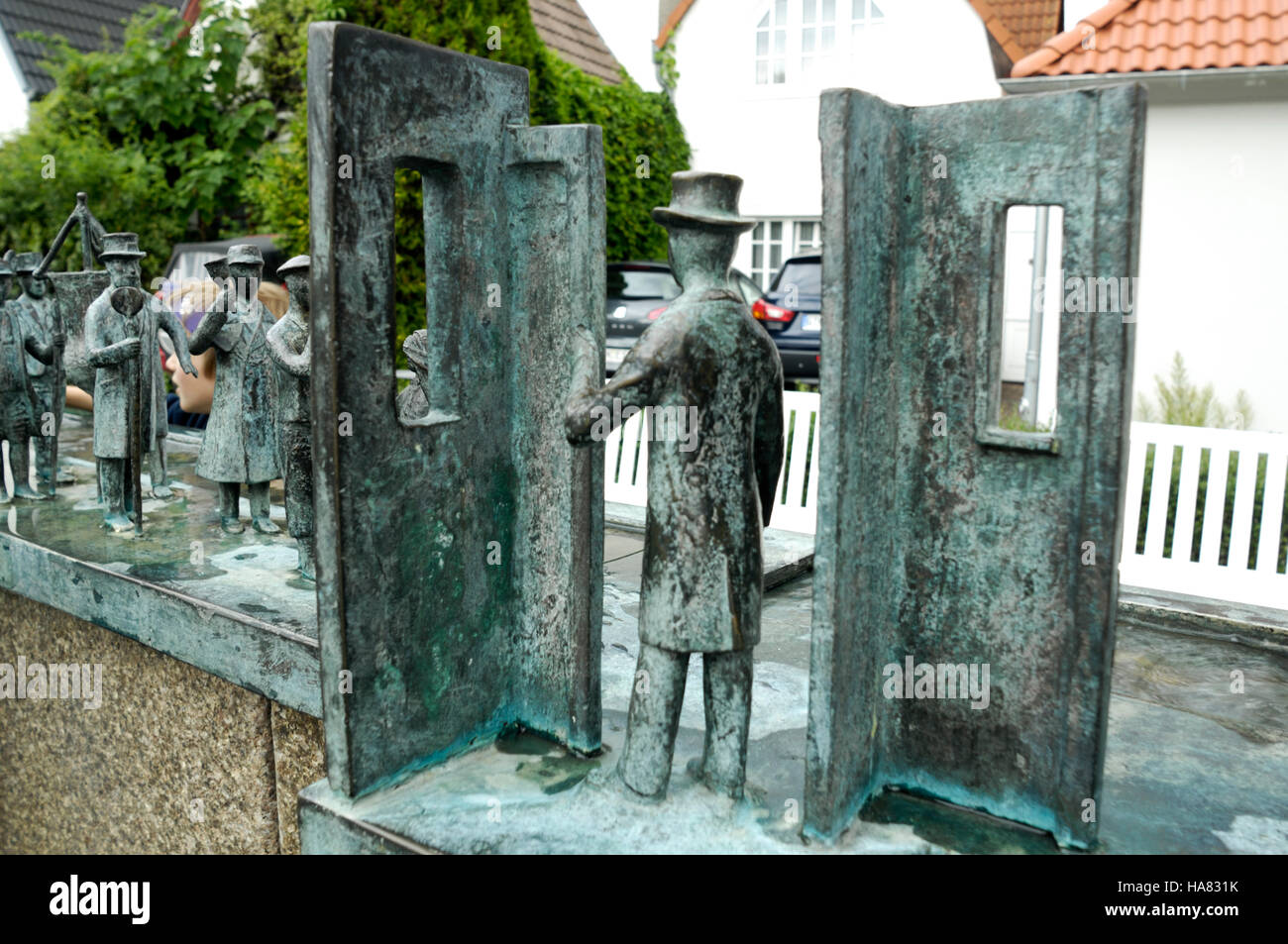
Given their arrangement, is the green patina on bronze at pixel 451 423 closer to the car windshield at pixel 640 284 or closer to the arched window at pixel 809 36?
the car windshield at pixel 640 284

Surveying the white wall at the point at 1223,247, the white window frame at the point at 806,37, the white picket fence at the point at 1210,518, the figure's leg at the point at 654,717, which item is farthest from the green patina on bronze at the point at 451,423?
the white window frame at the point at 806,37

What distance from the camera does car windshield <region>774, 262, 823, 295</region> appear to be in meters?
12.8

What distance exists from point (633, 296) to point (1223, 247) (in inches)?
232

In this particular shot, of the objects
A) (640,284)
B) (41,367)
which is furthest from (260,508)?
(640,284)

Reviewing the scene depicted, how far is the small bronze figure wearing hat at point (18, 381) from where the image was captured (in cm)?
601

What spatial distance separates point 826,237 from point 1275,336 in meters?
8.82

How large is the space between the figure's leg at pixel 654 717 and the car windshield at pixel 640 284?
9713 mm

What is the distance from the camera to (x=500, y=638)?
3.51 meters

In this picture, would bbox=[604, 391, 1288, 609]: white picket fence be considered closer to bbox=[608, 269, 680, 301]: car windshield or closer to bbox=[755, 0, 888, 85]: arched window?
bbox=[608, 269, 680, 301]: car windshield

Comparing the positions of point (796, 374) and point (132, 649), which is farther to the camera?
point (796, 374)

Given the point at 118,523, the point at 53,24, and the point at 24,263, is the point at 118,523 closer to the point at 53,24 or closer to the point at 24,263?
the point at 24,263

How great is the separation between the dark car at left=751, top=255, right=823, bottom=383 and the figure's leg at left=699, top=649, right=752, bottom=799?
926cm

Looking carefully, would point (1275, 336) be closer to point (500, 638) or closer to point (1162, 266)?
point (1162, 266)

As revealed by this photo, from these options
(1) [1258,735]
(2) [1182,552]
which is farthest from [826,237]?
(2) [1182,552]
